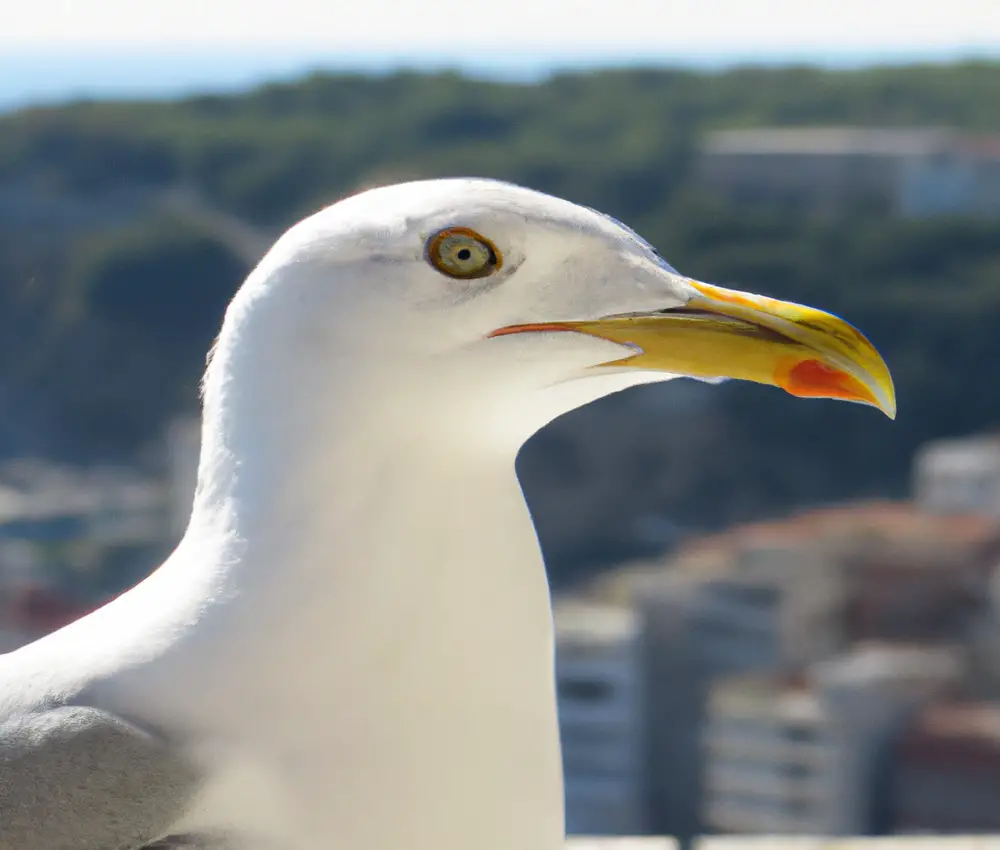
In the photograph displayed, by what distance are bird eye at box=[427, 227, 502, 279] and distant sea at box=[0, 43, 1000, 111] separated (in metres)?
16.5

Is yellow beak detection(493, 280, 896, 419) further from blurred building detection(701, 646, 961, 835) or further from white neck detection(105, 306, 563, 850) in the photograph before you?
blurred building detection(701, 646, 961, 835)

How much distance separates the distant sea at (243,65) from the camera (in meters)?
19.8

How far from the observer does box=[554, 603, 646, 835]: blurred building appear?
12906 mm

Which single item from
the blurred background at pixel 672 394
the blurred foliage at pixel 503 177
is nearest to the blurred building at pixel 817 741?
the blurred background at pixel 672 394

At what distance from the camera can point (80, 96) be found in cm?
→ 2069

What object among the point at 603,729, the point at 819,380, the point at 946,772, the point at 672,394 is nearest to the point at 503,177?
the point at 672,394

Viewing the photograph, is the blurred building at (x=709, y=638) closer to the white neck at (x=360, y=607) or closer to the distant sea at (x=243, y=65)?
the distant sea at (x=243, y=65)

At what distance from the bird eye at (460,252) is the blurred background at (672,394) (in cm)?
1033

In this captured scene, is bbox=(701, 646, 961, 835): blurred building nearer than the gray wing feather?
No

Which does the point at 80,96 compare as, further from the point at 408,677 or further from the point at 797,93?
the point at 408,677

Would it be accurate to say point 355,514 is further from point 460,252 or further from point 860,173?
point 860,173

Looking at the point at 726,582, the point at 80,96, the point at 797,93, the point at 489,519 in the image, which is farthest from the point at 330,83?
the point at 489,519

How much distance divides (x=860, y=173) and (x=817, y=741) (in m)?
13.2

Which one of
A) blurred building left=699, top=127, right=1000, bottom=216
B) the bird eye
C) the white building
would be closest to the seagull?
the bird eye
